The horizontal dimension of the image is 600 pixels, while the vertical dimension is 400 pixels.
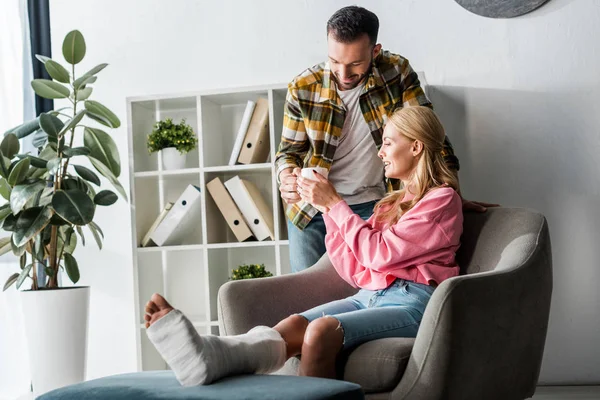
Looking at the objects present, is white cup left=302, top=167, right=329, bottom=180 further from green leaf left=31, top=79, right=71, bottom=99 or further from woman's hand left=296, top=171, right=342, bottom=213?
green leaf left=31, top=79, right=71, bottom=99

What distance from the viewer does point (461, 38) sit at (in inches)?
126

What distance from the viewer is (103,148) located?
330cm

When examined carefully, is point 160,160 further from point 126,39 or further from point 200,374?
point 200,374

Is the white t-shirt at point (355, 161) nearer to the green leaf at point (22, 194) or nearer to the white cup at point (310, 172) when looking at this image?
the white cup at point (310, 172)

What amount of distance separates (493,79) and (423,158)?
43.5 inches

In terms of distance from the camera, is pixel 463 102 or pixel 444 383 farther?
pixel 463 102

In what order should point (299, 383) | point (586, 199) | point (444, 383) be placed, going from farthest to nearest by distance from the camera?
point (586, 199), point (444, 383), point (299, 383)

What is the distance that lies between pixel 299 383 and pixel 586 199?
1.92m

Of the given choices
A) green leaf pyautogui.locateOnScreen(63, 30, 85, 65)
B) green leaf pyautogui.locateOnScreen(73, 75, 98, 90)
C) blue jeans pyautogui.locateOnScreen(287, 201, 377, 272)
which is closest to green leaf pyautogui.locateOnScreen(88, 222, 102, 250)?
green leaf pyautogui.locateOnScreen(73, 75, 98, 90)

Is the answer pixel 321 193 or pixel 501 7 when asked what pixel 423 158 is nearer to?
pixel 321 193

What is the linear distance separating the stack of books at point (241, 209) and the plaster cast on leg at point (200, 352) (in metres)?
1.46

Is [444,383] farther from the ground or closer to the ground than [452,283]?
closer to the ground

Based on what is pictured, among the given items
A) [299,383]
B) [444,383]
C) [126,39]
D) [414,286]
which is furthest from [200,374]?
[126,39]

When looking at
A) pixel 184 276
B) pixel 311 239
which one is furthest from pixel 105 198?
pixel 311 239
